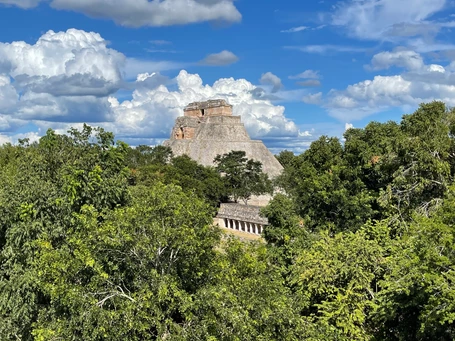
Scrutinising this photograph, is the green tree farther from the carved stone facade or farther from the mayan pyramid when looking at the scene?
the mayan pyramid

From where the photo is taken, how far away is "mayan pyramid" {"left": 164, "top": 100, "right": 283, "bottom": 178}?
2020 inches

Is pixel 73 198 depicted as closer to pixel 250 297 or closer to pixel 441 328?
pixel 250 297

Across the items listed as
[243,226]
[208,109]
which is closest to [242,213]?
[243,226]

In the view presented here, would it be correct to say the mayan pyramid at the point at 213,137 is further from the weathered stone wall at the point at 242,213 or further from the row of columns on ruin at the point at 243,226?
the row of columns on ruin at the point at 243,226

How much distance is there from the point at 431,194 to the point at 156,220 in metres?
11.4

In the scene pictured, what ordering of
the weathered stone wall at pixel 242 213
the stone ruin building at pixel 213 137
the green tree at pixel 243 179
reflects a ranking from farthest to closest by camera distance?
1. the stone ruin building at pixel 213 137
2. the green tree at pixel 243 179
3. the weathered stone wall at pixel 242 213

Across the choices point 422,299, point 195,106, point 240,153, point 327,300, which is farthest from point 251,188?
point 422,299

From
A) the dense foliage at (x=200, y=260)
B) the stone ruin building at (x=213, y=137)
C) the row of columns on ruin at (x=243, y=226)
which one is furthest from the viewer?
the stone ruin building at (x=213, y=137)

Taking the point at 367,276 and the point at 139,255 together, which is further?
the point at 367,276

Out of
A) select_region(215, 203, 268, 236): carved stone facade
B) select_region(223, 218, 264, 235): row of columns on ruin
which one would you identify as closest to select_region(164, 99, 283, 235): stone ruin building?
select_region(215, 203, 268, 236): carved stone facade

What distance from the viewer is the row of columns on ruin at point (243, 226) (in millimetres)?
32438

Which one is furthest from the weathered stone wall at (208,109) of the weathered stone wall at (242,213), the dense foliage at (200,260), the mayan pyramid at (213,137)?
the dense foliage at (200,260)

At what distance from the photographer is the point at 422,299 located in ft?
31.4

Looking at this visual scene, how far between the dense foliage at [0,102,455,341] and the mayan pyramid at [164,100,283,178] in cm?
3304
